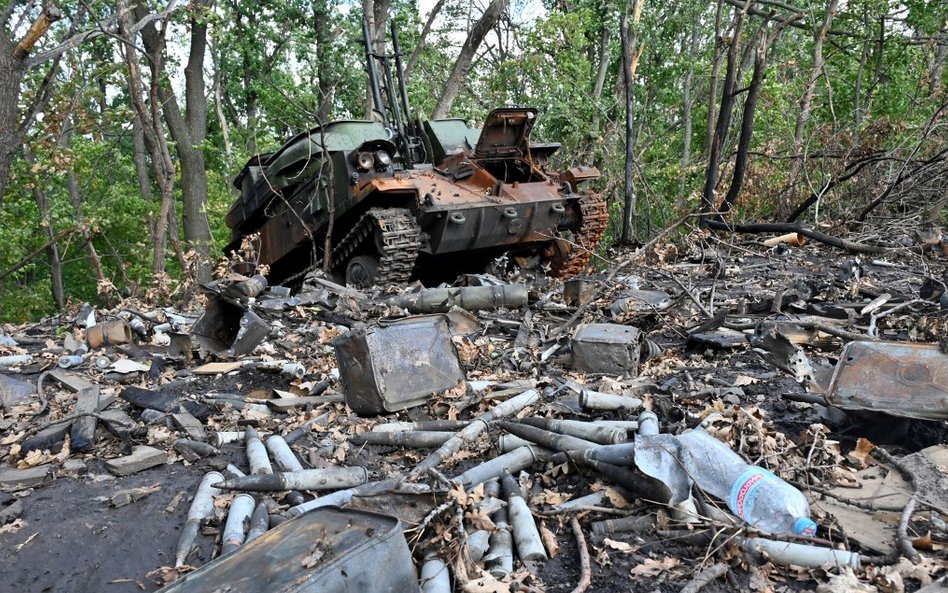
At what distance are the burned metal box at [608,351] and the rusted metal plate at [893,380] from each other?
1.76 metres

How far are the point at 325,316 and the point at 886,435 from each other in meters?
5.67

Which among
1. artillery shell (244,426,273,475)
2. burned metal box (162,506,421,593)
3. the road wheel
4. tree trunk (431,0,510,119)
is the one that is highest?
tree trunk (431,0,510,119)

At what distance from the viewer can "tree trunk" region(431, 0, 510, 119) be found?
14.6 metres

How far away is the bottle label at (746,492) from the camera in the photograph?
9.82ft

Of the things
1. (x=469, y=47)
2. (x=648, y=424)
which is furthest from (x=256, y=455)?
(x=469, y=47)

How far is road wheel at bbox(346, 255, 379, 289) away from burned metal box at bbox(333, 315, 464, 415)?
5.47 metres

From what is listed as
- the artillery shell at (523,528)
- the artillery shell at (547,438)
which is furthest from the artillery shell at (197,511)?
the artillery shell at (547,438)

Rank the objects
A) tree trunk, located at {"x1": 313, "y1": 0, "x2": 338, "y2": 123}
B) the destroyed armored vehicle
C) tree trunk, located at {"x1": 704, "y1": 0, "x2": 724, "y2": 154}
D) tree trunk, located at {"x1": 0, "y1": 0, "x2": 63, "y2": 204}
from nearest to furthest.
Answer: tree trunk, located at {"x1": 0, "y1": 0, "x2": 63, "y2": 204}
the destroyed armored vehicle
tree trunk, located at {"x1": 704, "y1": 0, "x2": 724, "y2": 154}
tree trunk, located at {"x1": 313, "y1": 0, "x2": 338, "y2": 123}

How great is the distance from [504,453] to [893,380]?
6.55 feet

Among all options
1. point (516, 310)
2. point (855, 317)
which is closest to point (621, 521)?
point (855, 317)

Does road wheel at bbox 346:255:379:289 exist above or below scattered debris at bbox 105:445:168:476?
below

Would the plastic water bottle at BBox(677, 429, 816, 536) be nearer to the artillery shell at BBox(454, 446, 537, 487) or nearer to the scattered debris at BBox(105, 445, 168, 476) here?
the artillery shell at BBox(454, 446, 537, 487)

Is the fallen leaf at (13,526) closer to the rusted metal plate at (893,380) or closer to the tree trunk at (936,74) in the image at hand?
the rusted metal plate at (893,380)

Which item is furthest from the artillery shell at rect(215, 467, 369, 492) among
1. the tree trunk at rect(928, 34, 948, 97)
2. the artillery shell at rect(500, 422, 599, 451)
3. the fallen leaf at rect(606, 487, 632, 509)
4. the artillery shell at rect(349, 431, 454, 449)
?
the tree trunk at rect(928, 34, 948, 97)
